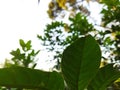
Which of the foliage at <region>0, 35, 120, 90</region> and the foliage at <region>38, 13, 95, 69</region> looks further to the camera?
the foliage at <region>38, 13, 95, 69</region>

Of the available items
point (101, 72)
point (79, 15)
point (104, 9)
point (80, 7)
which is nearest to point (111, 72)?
point (101, 72)

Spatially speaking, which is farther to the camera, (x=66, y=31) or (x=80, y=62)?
(x=66, y=31)

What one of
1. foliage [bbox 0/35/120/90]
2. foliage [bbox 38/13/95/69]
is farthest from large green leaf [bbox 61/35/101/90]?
foliage [bbox 38/13/95/69]

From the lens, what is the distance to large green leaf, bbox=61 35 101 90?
0.68m

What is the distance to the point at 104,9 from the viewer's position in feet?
17.0

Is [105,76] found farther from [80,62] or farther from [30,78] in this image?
[30,78]

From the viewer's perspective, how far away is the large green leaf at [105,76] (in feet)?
2.39

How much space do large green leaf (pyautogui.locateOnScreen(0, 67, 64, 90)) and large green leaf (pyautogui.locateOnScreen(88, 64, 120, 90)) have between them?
109mm

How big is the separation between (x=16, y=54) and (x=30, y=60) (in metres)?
0.08

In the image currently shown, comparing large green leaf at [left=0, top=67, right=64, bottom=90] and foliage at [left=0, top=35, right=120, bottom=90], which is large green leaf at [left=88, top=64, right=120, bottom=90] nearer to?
foliage at [left=0, top=35, right=120, bottom=90]

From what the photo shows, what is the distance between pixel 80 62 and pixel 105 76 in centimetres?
9

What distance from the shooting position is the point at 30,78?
0.65 metres

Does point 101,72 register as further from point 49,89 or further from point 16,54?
point 16,54

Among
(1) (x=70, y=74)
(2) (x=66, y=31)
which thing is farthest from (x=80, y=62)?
(2) (x=66, y=31)
